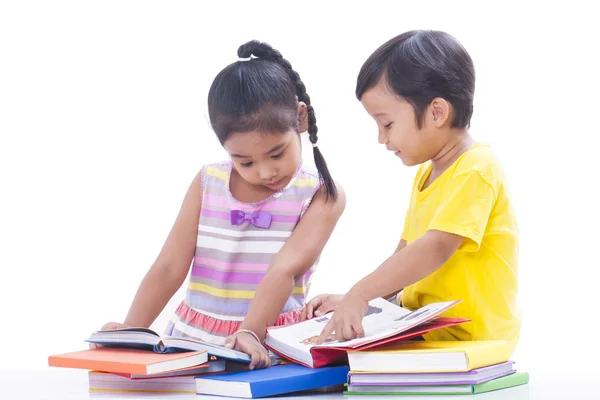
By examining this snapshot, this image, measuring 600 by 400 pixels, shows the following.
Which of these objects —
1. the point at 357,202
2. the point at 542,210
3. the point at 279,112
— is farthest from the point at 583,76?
the point at 279,112

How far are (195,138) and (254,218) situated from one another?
743mm

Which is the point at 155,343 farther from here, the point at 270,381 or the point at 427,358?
the point at 427,358

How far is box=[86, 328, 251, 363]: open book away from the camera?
1139mm

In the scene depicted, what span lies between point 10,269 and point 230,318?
936mm

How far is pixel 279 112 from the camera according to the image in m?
1.47

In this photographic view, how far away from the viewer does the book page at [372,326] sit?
1.11 metres

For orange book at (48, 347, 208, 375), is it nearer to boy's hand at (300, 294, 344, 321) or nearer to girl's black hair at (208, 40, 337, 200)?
boy's hand at (300, 294, 344, 321)

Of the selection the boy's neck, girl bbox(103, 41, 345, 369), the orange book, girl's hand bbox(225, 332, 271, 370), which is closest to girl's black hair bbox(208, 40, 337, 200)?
girl bbox(103, 41, 345, 369)

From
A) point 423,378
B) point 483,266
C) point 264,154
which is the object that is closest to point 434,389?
point 423,378

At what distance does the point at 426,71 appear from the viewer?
4.30ft

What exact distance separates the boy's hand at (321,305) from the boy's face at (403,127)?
274 millimetres

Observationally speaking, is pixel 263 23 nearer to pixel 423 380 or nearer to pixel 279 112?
pixel 279 112

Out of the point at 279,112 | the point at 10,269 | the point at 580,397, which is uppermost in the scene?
the point at 279,112

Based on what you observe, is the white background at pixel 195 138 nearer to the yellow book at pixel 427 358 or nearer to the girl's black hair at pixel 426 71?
the girl's black hair at pixel 426 71
